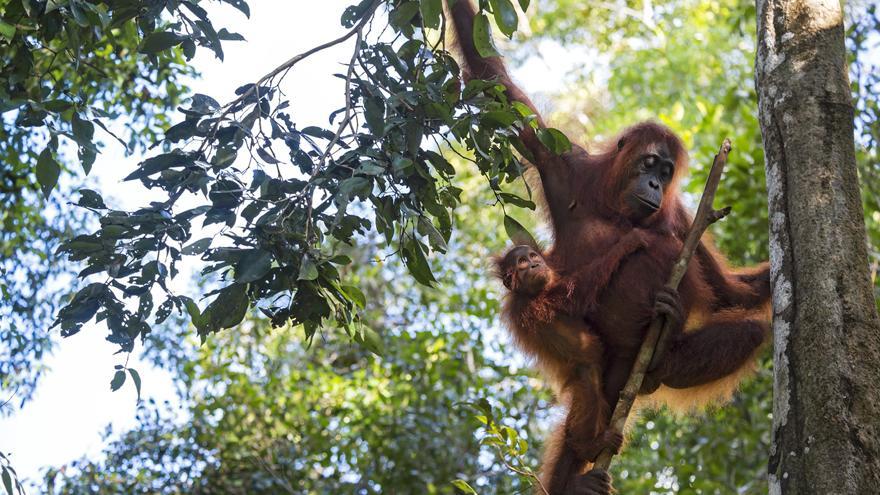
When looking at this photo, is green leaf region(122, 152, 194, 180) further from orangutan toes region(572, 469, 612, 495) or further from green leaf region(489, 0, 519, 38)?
orangutan toes region(572, 469, 612, 495)

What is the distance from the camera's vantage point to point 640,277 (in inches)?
162

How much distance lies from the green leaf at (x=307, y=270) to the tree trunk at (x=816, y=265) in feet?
4.50

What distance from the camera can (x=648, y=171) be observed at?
4.36 meters

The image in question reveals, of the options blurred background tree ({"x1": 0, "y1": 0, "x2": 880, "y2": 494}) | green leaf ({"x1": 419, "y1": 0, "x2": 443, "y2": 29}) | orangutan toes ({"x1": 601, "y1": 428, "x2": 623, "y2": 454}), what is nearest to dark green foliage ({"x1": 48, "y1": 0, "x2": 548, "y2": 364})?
green leaf ({"x1": 419, "y1": 0, "x2": 443, "y2": 29})

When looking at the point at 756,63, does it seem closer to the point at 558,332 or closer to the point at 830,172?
the point at 830,172

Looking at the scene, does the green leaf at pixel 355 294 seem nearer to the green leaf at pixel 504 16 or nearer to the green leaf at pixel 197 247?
the green leaf at pixel 197 247

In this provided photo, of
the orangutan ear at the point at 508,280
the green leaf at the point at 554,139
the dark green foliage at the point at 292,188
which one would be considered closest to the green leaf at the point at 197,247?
the dark green foliage at the point at 292,188

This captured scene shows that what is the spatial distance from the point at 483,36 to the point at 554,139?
56cm

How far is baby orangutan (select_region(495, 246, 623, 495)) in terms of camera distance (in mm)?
3920

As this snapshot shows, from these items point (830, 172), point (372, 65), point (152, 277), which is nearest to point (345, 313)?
point (152, 277)

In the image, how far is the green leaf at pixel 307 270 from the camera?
9.06 feet

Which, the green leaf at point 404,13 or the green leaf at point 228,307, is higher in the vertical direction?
the green leaf at point 404,13

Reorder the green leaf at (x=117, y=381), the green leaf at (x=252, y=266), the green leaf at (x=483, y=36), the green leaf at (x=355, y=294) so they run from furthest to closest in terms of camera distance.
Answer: the green leaf at (x=355, y=294)
the green leaf at (x=483, y=36)
the green leaf at (x=117, y=381)
the green leaf at (x=252, y=266)

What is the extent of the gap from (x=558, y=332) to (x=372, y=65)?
4.66ft
